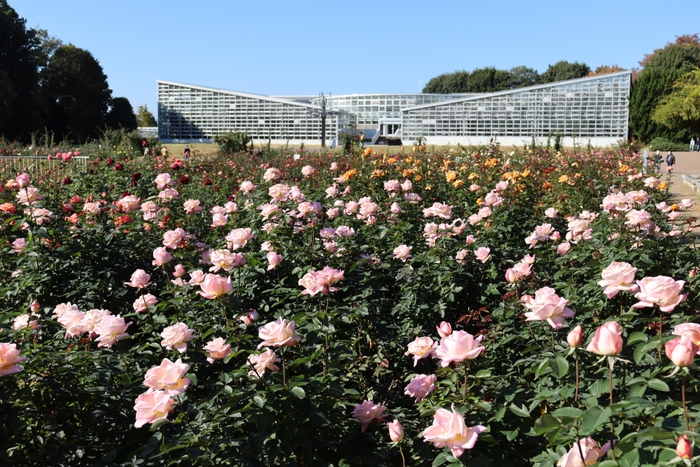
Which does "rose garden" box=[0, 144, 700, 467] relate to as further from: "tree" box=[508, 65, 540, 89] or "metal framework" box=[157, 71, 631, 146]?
"tree" box=[508, 65, 540, 89]

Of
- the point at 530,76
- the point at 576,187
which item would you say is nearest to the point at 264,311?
the point at 576,187

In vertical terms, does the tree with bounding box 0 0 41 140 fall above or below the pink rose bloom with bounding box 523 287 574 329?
above

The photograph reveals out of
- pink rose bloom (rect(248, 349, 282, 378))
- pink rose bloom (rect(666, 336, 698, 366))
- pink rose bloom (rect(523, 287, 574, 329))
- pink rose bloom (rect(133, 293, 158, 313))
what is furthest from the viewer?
pink rose bloom (rect(133, 293, 158, 313))

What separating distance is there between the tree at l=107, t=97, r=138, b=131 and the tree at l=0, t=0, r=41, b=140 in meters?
6.76

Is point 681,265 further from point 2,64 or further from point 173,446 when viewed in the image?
point 2,64

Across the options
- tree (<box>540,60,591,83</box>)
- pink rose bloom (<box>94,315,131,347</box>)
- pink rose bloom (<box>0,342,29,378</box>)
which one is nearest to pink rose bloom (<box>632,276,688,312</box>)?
pink rose bloom (<box>94,315,131,347</box>)

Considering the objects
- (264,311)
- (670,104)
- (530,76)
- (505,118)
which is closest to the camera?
(264,311)

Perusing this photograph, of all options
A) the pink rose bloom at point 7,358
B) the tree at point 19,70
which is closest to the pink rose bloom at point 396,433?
the pink rose bloom at point 7,358

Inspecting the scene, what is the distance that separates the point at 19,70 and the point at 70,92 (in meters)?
5.08

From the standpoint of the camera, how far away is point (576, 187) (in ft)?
19.0

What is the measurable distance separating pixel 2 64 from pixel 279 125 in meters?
19.8

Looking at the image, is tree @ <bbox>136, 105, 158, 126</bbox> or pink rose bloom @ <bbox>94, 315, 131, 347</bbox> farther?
tree @ <bbox>136, 105, 158, 126</bbox>

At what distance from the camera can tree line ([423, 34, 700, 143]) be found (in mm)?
23812

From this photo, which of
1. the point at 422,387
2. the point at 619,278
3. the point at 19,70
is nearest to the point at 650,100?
the point at 19,70
